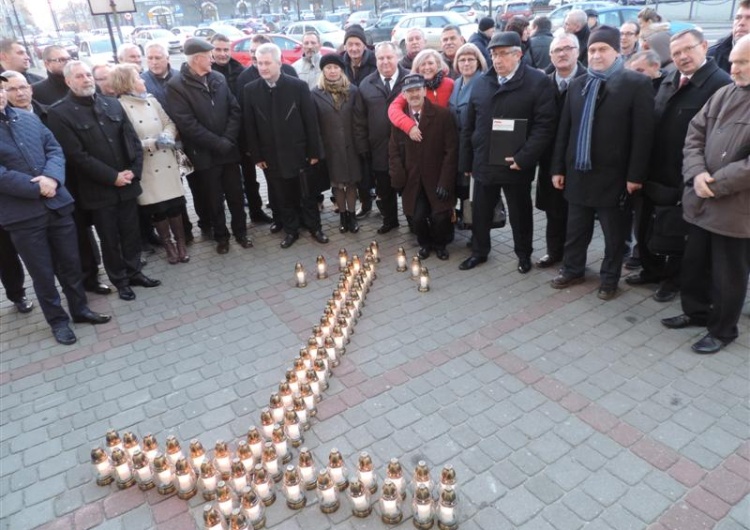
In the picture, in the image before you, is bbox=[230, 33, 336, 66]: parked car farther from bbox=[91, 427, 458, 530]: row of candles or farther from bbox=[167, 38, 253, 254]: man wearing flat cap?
bbox=[91, 427, 458, 530]: row of candles

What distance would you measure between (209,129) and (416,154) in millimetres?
2423

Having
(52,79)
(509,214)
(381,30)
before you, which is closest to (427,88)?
(509,214)

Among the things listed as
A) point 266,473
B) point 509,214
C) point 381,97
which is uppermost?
point 381,97

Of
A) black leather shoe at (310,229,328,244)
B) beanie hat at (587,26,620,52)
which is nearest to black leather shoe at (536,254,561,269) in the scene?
beanie hat at (587,26,620,52)

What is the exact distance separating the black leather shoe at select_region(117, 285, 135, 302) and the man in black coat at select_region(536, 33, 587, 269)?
452 cm

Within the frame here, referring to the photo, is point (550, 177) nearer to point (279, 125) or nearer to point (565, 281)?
point (565, 281)

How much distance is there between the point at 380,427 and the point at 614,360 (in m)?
2.01

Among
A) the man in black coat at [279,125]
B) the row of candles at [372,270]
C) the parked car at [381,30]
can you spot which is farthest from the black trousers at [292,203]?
the parked car at [381,30]

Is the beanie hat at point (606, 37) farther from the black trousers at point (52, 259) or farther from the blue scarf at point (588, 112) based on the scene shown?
the black trousers at point (52, 259)

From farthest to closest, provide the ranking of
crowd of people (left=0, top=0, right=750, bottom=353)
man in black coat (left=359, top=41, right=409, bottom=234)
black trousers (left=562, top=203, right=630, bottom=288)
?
man in black coat (left=359, top=41, right=409, bottom=234) → black trousers (left=562, top=203, right=630, bottom=288) → crowd of people (left=0, top=0, right=750, bottom=353)

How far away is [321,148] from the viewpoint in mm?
6715

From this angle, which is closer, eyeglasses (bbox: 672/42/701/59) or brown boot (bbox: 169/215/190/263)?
eyeglasses (bbox: 672/42/701/59)

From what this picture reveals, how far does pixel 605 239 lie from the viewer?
16.9ft

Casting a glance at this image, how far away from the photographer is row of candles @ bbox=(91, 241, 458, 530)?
299 centimetres
